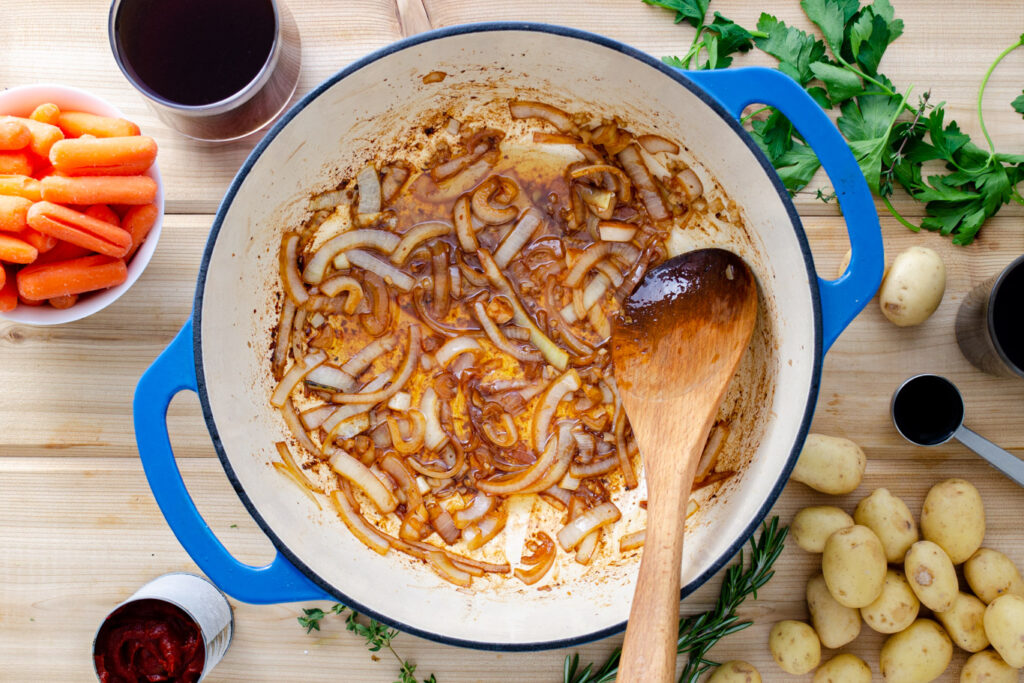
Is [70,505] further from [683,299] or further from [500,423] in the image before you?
[683,299]

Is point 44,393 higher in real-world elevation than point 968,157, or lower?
lower

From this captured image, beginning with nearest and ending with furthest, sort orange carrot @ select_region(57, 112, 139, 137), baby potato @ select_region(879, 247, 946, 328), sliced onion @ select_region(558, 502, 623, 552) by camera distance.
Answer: orange carrot @ select_region(57, 112, 139, 137), baby potato @ select_region(879, 247, 946, 328), sliced onion @ select_region(558, 502, 623, 552)

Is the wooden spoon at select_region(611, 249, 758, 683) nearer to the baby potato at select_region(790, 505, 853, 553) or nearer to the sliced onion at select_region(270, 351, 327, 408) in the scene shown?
the baby potato at select_region(790, 505, 853, 553)

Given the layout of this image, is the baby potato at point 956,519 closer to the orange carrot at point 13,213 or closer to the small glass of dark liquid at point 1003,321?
the small glass of dark liquid at point 1003,321

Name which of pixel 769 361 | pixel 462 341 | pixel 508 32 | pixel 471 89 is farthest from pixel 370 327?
pixel 769 361

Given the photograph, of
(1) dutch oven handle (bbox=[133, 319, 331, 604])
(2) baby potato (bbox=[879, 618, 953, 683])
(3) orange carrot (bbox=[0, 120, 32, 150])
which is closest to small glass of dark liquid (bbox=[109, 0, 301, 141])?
(3) orange carrot (bbox=[0, 120, 32, 150])
